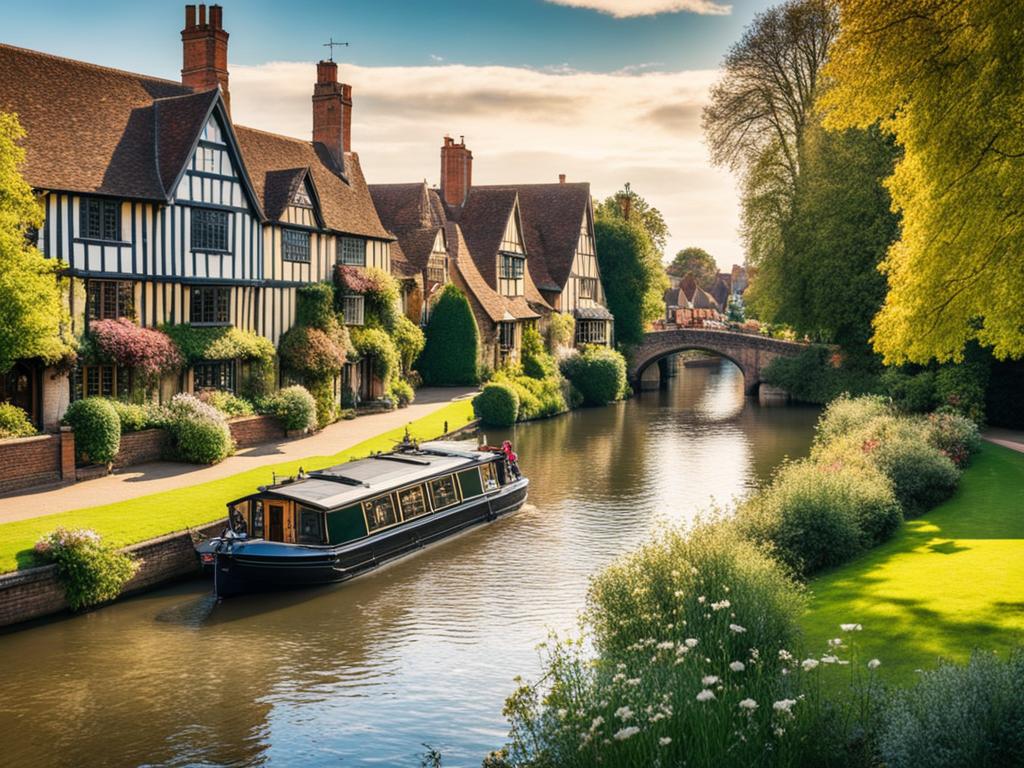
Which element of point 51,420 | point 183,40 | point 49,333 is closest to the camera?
point 49,333

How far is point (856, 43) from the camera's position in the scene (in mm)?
15891

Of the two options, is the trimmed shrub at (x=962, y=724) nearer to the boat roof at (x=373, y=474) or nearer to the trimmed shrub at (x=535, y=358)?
the boat roof at (x=373, y=474)

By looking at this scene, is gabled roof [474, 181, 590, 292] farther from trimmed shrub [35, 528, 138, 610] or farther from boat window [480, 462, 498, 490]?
trimmed shrub [35, 528, 138, 610]

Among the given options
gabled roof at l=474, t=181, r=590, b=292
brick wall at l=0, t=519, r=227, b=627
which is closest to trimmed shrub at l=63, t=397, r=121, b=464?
brick wall at l=0, t=519, r=227, b=627

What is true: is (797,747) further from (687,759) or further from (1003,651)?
(1003,651)

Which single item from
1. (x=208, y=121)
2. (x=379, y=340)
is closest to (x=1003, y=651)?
(x=208, y=121)

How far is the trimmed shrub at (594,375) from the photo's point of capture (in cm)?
5094

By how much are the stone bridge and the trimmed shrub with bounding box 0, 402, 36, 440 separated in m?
41.0

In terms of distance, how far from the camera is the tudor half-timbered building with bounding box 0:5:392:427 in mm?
25594

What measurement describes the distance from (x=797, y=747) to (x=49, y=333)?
19.0 m

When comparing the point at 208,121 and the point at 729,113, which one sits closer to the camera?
the point at 208,121

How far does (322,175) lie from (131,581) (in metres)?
23.4

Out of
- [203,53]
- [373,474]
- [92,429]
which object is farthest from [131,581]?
[203,53]

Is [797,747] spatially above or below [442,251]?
below
